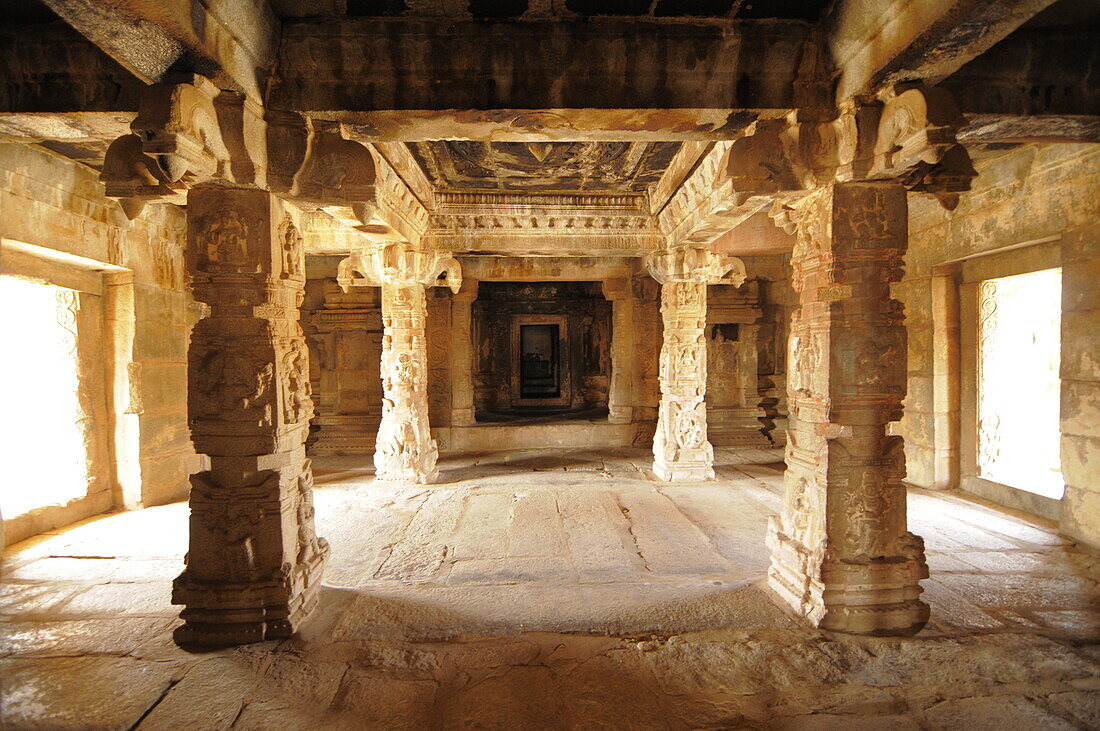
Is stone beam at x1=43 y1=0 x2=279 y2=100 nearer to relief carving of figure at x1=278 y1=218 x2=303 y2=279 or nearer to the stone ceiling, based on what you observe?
relief carving of figure at x1=278 y1=218 x2=303 y2=279

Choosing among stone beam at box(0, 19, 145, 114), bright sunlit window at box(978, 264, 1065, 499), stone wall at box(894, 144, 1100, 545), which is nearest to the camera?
stone beam at box(0, 19, 145, 114)

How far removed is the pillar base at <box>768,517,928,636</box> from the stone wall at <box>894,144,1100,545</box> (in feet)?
8.74

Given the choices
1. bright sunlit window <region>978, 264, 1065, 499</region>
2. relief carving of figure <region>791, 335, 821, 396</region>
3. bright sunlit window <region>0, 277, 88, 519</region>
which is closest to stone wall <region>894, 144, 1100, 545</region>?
bright sunlit window <region>978, 264, 1065, 499</region>

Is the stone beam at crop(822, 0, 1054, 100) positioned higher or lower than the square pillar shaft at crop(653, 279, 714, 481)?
higher

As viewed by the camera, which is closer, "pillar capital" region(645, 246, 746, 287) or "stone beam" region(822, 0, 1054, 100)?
"stone beam" region(822, 0, 1054, 100)

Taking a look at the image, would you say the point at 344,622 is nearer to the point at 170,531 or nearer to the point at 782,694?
the point at 782,694

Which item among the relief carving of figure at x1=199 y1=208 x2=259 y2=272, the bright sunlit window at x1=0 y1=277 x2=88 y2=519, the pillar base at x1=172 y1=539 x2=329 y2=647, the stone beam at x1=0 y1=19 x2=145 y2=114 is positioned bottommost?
the pillar base at x1=172 y1=539 x2=329 y2=647

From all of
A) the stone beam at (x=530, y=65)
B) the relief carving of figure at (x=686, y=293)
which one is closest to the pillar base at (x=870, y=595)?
the stone beam at (x=530, y=65)

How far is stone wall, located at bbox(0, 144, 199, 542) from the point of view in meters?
4.34

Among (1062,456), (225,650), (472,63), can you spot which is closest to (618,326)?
(1062,456)

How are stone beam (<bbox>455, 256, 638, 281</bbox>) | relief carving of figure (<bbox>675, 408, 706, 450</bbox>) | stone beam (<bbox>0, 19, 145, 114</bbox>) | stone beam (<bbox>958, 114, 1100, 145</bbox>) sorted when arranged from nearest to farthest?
stone beam (<bbox>0, 19, 145, 114</bbox>) → stone beam (<bbox>958, 114, 1100, 145</bbox>) → relief carving of figure (<bbox>675, 408, 706, 450</bbox>) → stone beam (<bbox>455, 256, 638, 281</bbox>)

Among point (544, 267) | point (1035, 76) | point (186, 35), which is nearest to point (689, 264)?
point (544, 267)

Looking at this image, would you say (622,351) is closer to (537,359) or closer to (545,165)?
(545,165)

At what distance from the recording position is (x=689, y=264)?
20.1ft
